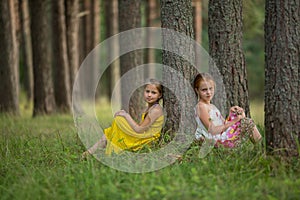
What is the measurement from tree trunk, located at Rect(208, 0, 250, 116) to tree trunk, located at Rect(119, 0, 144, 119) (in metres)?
3.96

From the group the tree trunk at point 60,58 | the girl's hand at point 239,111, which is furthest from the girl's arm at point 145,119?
the tree trunk at point 60,58

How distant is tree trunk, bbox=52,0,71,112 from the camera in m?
15.1

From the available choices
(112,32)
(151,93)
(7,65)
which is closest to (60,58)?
(7,65)

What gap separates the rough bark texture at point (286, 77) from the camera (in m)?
5.45

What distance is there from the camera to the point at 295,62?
5.48m

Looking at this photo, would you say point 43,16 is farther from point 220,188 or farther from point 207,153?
point 220,188

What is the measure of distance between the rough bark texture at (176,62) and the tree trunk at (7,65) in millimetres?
7287

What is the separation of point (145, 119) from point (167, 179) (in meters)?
2.13

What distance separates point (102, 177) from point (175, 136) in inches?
72.6

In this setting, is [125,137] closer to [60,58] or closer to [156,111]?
[156,111]

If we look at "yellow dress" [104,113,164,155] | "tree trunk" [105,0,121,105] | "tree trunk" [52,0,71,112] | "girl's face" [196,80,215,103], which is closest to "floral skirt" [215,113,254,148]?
"girl's face" [196,80,215,103]

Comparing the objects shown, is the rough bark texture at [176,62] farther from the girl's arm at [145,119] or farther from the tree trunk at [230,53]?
the tree trunk at [230,53]

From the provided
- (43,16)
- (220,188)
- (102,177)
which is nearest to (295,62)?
(220,188)

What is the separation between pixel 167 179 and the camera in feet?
16.3
